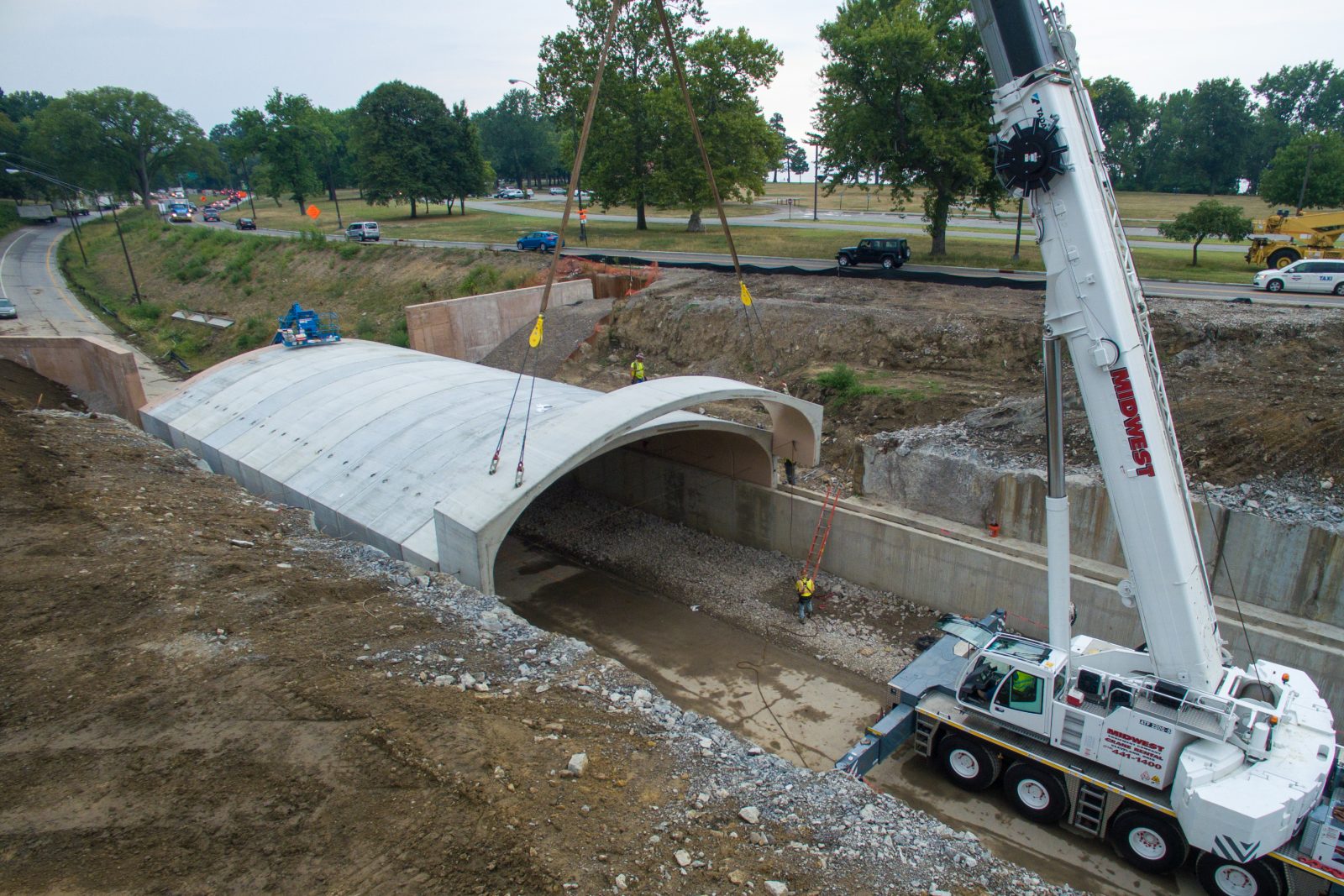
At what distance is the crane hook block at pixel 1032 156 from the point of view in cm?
836

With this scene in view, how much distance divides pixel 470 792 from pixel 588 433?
25.2ft

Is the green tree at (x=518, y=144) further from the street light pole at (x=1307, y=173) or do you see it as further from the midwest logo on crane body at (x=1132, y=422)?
the midwest logo on crane body at (x=1132, y=422)

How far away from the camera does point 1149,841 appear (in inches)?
400

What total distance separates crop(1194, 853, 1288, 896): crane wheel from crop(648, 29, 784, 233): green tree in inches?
1669

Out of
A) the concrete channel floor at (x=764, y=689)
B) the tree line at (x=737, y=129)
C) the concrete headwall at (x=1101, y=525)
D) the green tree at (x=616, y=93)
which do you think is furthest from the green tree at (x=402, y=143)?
the concrete headwall at (x=1101, y=525)

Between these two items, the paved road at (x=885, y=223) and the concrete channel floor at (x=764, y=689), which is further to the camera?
the paved road at (x=885, y=223)

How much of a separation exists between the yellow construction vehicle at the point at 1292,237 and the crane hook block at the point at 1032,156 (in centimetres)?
3154

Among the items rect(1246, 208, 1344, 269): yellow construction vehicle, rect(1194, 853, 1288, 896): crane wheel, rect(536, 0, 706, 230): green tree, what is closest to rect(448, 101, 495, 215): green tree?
rect(536, 0, 706, 230): green tree

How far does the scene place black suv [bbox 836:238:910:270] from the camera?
36.2m

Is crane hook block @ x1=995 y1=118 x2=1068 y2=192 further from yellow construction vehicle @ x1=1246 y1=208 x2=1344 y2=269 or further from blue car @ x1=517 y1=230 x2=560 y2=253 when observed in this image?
blue car @ x1=517 y1=230 x2=560 y2=253

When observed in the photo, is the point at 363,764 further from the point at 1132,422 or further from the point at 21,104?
the point at 21,104

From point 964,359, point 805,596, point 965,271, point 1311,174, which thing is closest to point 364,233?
point 965,271

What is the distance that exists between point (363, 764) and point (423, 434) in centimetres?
1123

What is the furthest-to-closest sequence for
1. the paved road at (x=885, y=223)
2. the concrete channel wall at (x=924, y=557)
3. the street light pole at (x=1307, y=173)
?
the paved road at (x=885, y=223), the street light pole at (x=1307, y=173), the concrete channel wall at (x=924, y=557)
